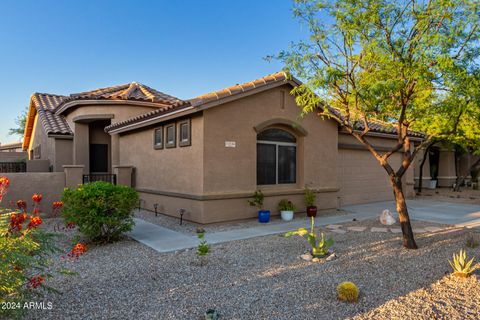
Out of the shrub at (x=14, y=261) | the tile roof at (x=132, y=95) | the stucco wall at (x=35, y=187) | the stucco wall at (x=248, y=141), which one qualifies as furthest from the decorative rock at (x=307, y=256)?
the tile roof at (x=132, y=95)

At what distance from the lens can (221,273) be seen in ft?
18.4

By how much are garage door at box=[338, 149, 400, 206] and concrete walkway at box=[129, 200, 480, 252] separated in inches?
20.1

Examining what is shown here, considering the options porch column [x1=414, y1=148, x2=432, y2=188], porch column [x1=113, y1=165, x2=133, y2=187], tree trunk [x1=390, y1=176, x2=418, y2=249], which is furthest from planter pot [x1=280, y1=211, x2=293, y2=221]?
porch column [x1=414, y1=148, x2=432, y2=188]

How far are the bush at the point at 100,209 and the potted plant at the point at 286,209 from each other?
485 cm

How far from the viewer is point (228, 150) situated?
32.0ft

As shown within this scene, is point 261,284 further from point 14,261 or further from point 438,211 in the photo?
point 438,211

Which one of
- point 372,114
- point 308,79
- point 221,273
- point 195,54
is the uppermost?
point 195,54

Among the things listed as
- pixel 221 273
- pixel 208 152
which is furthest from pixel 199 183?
pixel 221 273

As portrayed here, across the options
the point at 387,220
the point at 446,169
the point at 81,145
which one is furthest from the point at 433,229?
the point at 446,169

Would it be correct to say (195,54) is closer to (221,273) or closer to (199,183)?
(199,183)

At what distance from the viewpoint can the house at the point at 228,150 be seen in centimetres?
952

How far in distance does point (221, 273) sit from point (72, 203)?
3942 millimetres

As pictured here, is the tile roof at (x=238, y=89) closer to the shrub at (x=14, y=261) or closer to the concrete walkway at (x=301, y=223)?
the concrete walkway at (x=301, y=223)

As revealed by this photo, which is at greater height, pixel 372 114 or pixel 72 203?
pixel 372 114
